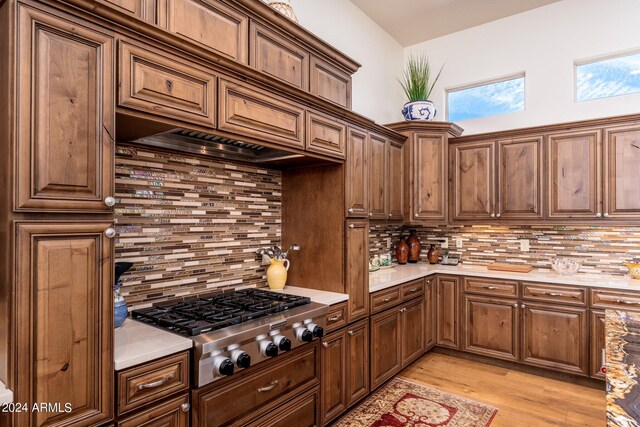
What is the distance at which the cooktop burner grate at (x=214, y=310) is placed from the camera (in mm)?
1785

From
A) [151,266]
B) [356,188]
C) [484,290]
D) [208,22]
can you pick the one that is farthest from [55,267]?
[484,290]

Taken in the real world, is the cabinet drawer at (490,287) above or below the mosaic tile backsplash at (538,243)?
below

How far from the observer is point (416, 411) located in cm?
278

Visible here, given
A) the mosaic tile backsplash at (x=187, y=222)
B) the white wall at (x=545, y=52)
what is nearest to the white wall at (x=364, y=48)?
the white wall at (x=545, y=52)

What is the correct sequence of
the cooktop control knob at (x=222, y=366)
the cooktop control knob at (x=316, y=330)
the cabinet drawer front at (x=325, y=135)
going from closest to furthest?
the cooktop control knob at (x=222, y=366)
the cooktop control knob at (x=316, y=330)
the cabinet drawer front at (x=325, y=135)

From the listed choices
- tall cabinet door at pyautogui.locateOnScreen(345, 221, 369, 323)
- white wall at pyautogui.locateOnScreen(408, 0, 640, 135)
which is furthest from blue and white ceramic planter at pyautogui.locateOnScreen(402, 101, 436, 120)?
tall cabinet door at pyautogui.locateOnScreen(345, 221, 369, 323)

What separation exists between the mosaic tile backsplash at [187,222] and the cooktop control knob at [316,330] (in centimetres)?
70

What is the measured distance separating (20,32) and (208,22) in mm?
968

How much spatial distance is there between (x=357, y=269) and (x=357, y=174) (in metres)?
0.72

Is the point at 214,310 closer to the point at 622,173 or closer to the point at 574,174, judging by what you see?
the point at 574,174

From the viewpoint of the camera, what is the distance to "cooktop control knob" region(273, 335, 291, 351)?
6.46 feet

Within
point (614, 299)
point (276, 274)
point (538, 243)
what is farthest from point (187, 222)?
point (538, 243)

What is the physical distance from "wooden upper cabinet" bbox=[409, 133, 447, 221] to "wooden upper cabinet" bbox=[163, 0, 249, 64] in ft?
7.53

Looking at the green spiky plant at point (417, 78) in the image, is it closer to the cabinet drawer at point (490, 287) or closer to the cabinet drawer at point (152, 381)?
the cabinet drawer at point (490, 287)
